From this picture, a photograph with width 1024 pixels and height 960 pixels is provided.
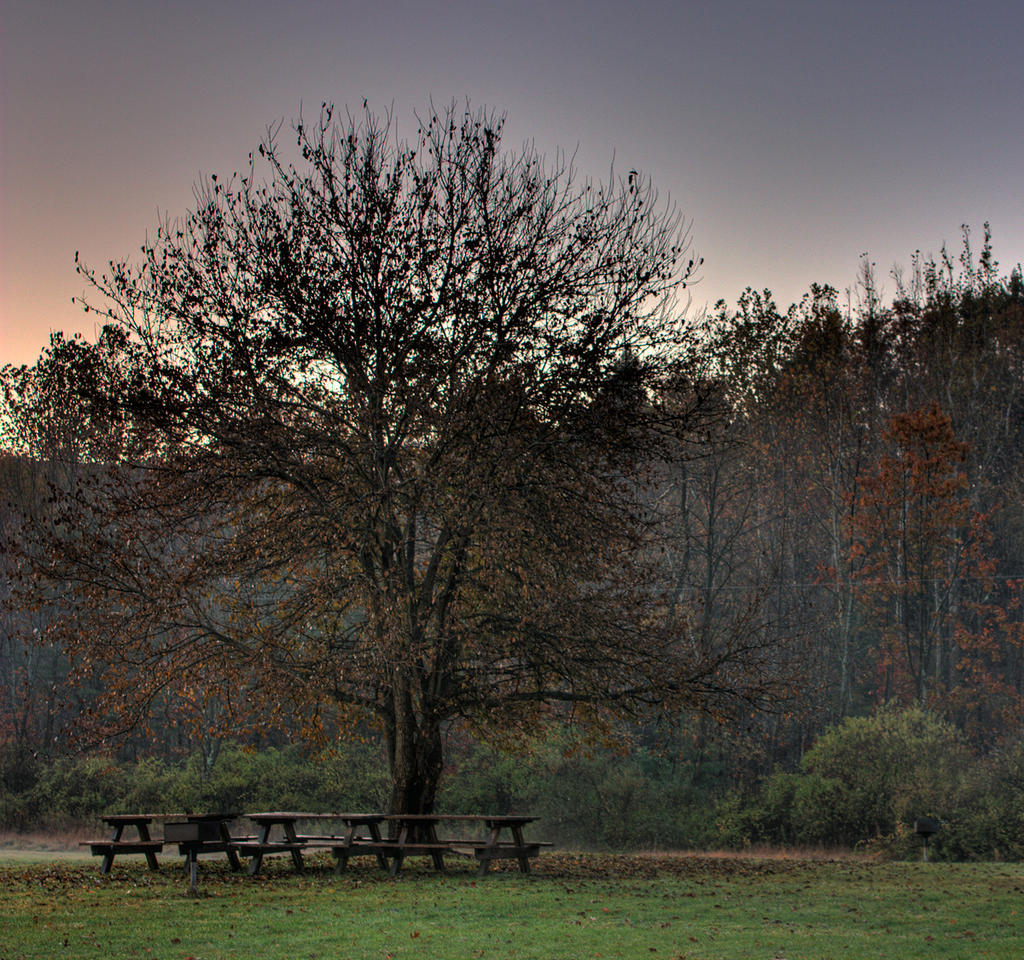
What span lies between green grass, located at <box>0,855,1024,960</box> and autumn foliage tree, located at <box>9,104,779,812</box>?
2934 mm

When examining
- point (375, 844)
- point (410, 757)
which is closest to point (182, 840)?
point (375, 844)

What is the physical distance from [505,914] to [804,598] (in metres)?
25.3

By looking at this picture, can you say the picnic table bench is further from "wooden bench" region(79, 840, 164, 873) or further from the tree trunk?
the tree trunk

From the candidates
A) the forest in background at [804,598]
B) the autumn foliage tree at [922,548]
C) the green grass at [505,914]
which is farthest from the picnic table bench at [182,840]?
the autumn foliage tree at [922,548]

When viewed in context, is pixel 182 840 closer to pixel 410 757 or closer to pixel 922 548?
pixel 410 757

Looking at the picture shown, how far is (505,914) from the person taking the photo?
34.7 feet

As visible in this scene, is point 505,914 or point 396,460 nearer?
point 505,914

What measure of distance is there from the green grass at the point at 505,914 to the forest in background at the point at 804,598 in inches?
400

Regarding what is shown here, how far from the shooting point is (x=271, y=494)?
16.3 metres

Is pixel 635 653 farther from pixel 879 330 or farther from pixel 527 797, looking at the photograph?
pixel 879 330

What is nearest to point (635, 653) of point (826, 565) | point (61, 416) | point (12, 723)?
point (61, 416)

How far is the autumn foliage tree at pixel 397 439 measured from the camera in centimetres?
1528

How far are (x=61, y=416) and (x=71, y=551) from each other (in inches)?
540

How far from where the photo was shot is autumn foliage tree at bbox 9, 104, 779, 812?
50.1 feet
